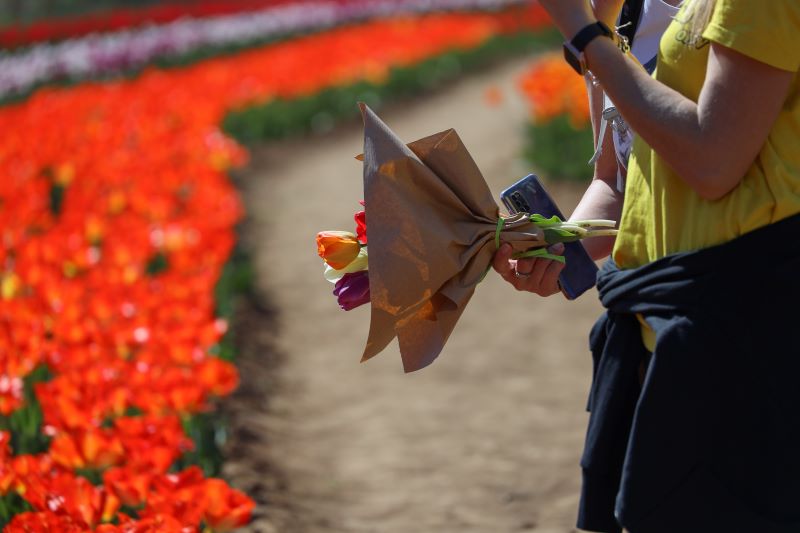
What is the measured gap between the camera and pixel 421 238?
1600 mm

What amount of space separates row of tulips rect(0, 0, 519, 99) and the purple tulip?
1193cm

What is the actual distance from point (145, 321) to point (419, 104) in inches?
345

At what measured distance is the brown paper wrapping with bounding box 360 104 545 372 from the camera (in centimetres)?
159

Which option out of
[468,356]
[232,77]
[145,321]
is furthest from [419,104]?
[145,321]

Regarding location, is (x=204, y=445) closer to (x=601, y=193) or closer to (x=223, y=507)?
(x=223, y=507)

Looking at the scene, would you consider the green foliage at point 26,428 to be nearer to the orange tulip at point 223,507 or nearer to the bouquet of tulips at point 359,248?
the orange tulip at point 223,507

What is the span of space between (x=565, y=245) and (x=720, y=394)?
425 millimetres

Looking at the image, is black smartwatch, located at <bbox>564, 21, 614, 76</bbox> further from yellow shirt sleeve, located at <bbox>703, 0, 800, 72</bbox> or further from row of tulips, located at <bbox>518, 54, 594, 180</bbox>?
row of tulips, located at <bbox>518, 54, 594, 180</bbox>

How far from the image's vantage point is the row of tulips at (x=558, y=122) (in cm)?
734

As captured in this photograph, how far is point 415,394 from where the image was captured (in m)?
4.58

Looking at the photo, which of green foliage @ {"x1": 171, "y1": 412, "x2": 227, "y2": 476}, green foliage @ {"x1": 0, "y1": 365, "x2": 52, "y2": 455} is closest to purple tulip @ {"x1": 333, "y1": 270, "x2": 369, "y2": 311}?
green foliage @ {"x1": 171, "y1": 412, "x2": 227, "y2": 476}

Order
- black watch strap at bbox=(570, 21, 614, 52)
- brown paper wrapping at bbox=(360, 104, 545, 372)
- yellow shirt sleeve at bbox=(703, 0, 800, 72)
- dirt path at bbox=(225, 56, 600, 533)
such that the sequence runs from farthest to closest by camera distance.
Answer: dirt path at bbox=(225, 56, 600, 533) < brown paper wrapping at bbox=(360, 104, 545, 372) < black watch strap at bbox=(570, 21, 614, 52) < yellow shirt sleeve at bbox=(703, 0, 800, 72)

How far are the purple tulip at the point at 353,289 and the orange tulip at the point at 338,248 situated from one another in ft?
0.08

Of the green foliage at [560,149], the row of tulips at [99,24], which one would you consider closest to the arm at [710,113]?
the green foliage at [560,149]
